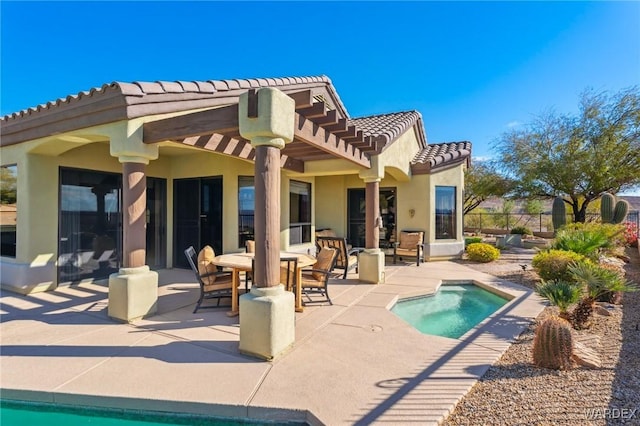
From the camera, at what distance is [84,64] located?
40.2 feet

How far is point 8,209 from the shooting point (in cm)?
753

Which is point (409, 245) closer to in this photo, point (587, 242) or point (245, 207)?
point (587, 242)

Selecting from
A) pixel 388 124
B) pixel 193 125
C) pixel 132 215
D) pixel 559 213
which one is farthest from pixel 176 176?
pixel 559 213

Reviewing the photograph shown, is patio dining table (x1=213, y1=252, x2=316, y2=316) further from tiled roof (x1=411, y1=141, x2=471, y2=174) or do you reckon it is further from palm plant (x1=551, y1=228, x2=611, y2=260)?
tiled roof (x1=411, y1=141, x2=471, y2=174)

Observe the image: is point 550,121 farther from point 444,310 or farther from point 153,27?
point 153,27

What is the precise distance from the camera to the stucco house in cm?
524

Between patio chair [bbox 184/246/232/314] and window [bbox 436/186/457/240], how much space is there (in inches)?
350

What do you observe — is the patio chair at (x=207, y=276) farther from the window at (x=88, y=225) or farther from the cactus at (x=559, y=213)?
the cactus at (x=559, y=213)

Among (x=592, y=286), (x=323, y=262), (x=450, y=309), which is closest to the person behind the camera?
(x=592, y=286)

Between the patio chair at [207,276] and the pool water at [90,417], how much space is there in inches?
102

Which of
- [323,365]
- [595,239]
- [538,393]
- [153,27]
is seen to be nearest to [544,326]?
[538,393]

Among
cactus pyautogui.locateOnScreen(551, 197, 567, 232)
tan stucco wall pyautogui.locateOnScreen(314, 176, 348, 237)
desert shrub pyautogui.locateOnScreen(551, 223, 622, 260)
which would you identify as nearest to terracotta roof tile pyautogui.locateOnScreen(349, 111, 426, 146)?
tan stucco wall pyautogui.locateOnScreen(314, 176, 348, 237)

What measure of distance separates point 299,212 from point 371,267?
377cm

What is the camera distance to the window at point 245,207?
9.11 metres
